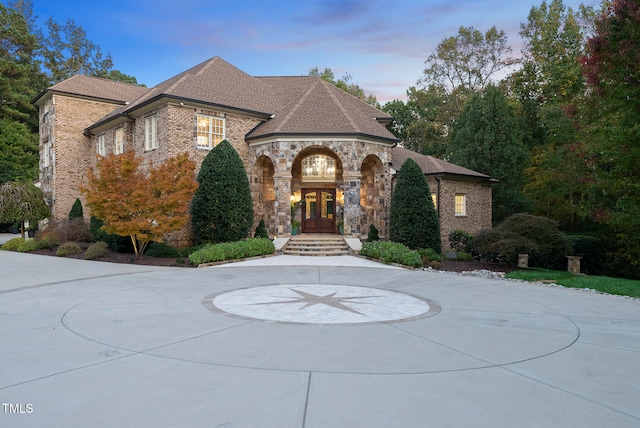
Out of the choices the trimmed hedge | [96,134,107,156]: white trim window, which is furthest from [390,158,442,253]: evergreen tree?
[96,134,107,156]: white trim window

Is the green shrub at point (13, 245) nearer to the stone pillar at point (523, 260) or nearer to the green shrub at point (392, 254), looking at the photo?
the green shrub at point (392, 254)

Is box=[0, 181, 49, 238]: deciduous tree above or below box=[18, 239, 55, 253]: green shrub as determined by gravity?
above

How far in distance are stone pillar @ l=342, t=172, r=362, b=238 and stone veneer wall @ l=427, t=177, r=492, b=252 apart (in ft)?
18.0

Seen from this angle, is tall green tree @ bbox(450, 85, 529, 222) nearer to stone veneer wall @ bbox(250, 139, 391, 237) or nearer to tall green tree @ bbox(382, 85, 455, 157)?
tall green tree @ bbox(382, 85, 455, 157)

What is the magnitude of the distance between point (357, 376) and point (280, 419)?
1.17 m

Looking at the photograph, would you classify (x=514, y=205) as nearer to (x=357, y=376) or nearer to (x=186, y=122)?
(x=186, y=122)

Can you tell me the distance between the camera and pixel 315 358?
4.71 meters

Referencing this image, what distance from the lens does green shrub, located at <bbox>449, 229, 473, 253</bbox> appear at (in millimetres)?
20453

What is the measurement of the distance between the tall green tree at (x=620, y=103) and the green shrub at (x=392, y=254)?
7.56 metres

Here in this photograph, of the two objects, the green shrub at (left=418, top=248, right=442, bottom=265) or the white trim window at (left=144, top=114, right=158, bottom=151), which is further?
the white trim window at (left=144, top=114, right=158, bottom=151)

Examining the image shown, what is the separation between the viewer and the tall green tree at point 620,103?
1342 centimetres

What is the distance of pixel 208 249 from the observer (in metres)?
14.8

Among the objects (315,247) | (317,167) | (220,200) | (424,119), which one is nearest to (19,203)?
(220,200)

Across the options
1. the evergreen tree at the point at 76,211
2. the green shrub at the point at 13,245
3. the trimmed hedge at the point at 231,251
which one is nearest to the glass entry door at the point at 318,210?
the trimmed hedge at the point at 231,251
